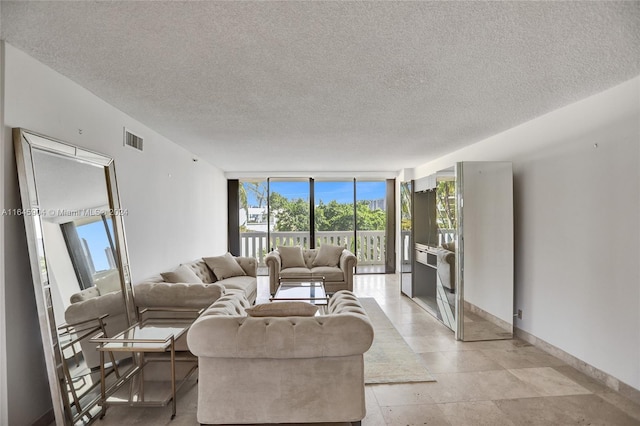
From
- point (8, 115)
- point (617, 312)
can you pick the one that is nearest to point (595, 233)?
point (617, 312)

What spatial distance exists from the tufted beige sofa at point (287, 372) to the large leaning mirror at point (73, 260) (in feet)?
2.97

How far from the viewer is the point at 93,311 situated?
260cm

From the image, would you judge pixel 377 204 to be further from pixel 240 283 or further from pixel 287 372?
pixel 287 372

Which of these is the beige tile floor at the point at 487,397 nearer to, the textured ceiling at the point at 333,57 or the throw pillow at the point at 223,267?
the textured ceiling at the point at 333,57

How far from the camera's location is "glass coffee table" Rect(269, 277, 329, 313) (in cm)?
414

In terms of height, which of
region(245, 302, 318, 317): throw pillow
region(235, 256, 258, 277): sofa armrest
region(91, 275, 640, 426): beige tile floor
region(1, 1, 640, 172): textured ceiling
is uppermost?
region(1, 1, 640, 172): textured ceiling

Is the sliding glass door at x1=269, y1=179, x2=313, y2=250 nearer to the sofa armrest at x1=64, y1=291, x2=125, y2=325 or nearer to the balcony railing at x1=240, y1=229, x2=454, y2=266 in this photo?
the balcony railing at x1=240, y1=229, x2=454, y2=266

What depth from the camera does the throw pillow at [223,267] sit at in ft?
17.2

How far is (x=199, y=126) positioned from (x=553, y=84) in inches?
134

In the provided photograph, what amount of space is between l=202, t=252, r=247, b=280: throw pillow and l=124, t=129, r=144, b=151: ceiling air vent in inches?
84.7

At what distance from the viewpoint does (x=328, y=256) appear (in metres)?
6.43

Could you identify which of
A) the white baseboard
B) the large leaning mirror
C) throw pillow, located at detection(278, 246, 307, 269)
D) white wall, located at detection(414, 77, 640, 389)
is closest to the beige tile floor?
the white baseboard

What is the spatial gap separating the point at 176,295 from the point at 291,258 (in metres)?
3.33

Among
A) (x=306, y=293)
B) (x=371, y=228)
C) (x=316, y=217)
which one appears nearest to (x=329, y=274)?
(x=306, y=293)
